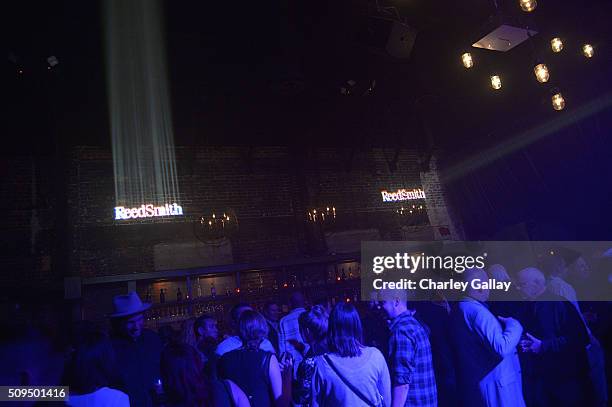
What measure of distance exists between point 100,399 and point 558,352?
130 inches

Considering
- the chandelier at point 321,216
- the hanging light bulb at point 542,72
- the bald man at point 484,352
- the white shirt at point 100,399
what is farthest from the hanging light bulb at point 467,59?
the white shirt at point 100,399

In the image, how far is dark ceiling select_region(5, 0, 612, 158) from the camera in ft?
17.7

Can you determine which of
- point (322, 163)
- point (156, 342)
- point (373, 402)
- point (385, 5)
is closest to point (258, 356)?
point (373, 402)

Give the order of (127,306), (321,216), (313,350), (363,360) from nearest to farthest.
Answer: (363,360)
(313,350)
(127,306)
(321,216)

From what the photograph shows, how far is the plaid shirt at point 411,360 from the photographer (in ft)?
8.40

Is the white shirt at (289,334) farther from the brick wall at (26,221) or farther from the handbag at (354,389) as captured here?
the brick wall at (26,221)

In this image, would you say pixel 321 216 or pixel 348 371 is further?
pixel 321 216

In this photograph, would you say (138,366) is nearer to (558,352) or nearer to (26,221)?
(558,352)

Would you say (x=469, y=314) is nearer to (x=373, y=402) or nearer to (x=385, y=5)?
(x=373, y=402)

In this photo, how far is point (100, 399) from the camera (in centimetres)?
213

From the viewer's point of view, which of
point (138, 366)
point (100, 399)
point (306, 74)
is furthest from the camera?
point (306, 74)

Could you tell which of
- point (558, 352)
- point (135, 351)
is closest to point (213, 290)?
point (135, 351)

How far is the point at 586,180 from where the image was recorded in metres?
8.88

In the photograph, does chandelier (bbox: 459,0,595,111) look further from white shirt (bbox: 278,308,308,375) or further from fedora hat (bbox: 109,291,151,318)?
fedora hat (bbox: 109,291,151,318)
